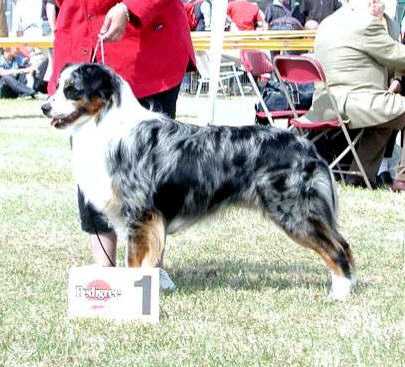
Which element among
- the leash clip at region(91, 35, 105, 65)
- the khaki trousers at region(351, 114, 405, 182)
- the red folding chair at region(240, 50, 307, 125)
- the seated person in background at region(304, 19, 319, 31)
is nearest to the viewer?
the leash clip at region(91, 35, 105, 65)

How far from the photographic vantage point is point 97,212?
4.81m

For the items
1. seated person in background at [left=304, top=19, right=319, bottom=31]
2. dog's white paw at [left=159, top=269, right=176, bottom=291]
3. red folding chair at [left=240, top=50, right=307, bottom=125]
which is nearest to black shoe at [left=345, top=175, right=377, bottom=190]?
red folding chair at [left=240, top=50, right=307, bottom=125]

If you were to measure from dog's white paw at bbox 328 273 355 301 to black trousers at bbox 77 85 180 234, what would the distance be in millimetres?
1193

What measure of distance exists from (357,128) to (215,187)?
3.77 metres

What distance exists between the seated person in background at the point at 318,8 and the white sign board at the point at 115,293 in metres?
14.0

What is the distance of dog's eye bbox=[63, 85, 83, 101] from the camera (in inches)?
174

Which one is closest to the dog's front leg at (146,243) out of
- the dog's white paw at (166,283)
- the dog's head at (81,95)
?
the dog's white paw at (166,283)

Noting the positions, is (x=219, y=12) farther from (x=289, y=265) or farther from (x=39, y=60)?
(x=39, y=60)

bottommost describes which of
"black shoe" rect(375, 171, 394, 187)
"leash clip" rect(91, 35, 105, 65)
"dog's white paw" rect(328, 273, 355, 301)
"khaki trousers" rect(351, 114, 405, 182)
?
"black shoe" rect(375, 171, 394, 187)

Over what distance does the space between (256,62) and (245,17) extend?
30.7ft

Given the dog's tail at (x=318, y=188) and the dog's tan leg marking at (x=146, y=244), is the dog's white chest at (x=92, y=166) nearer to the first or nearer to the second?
the dog's tan leg marking at (x=146, y=244)

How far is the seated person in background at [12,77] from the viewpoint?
18094mm

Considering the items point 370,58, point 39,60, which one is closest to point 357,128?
point 370,58

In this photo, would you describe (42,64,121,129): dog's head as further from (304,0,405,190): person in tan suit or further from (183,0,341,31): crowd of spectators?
(183,0,341,31): crowd of spectators
